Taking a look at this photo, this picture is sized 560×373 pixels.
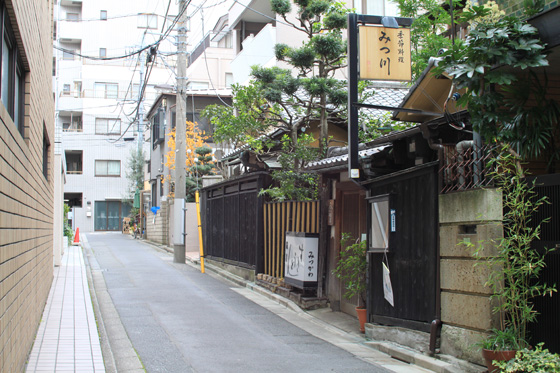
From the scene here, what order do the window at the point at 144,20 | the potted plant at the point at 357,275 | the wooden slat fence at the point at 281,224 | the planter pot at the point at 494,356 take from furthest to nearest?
the window at the point at 144,20
the wooden slat fence at the point at 281,224
the potted plant at the point at 357,275
the planter pot at the point at 494,356

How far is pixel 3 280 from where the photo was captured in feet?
17.5

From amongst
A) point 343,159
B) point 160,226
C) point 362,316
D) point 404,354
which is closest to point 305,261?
point 362,316

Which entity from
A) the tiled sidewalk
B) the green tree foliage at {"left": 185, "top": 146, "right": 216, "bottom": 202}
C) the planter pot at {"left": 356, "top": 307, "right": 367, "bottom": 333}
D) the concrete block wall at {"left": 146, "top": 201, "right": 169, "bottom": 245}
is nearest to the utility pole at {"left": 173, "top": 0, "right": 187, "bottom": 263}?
the green tree foliage at {"left": 185, "top": 146, "right": 216, "bottom": 202}

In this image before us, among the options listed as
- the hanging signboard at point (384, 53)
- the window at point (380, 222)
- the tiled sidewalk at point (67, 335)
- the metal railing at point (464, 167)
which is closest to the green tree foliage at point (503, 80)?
the metal railing at point (464, 167)

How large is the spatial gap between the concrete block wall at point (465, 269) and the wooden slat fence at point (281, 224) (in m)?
5.77

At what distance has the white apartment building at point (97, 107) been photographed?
52906 mm

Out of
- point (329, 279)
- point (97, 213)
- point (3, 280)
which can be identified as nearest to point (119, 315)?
point (329, 279)

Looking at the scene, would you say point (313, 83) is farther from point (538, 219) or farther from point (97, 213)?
point (97, 213)

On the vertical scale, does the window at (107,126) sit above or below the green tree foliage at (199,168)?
above

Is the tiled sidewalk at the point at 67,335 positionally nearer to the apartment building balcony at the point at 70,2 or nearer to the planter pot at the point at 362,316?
the planter pot at the point at 362,316

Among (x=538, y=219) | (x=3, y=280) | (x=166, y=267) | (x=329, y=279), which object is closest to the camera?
(x=3, y=280)

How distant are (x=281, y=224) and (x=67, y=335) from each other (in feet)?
24.8

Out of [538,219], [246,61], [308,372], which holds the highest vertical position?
[246,61]

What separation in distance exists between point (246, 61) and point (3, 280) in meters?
20.6
